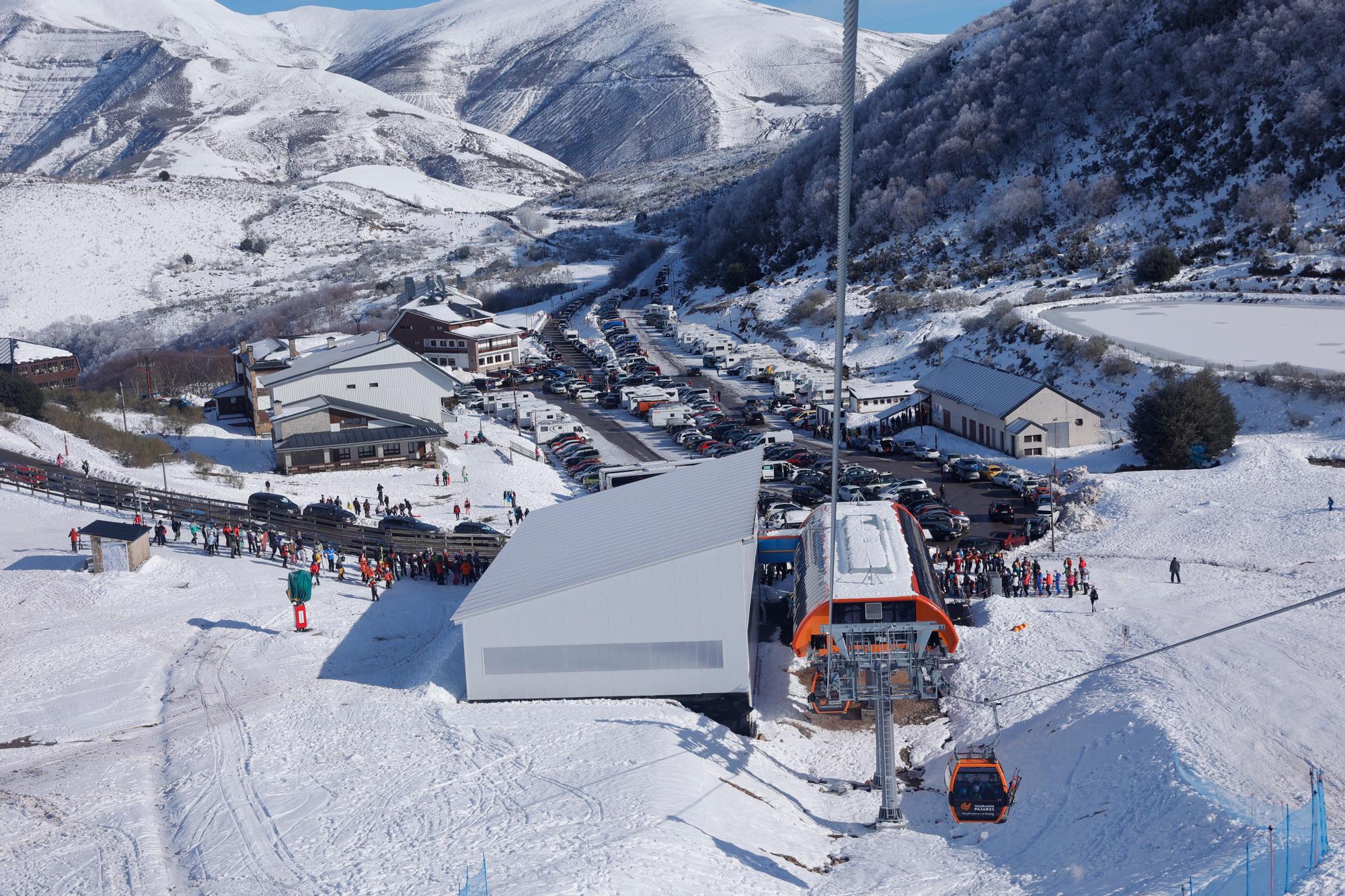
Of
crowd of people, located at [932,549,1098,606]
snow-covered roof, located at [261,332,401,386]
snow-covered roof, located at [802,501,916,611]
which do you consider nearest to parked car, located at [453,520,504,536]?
snow-covered roof, located at [802,501,916,611]

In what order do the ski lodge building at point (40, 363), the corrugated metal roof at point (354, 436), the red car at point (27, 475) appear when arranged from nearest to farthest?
the red car at point (27, 475) < the corrugated metal roof at point (354, 436) < the ski lodge building at point (40, 363)

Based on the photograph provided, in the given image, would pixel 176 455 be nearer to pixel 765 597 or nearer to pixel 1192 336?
pixel 765 597

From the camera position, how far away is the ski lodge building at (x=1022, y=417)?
36375 millimetres

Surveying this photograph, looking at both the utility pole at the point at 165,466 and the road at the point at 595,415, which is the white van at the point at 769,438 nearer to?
the road at the point at 595,415

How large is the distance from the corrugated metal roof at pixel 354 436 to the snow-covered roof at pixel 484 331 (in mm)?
20981

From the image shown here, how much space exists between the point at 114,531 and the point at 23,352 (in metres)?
36.8

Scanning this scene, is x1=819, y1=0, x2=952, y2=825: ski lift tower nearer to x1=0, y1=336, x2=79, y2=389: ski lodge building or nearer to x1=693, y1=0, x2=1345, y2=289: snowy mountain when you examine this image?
x1=693, y1=0, x2=1345, y2=289: snowy mountain

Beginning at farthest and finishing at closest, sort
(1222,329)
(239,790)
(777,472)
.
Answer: (1222,329)
(777,472)
(239,790)

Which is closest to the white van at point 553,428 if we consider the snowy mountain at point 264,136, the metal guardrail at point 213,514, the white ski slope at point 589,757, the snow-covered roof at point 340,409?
the snow-covered roof at point 340,409

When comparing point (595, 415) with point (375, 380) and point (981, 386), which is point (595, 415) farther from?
point (981, 386)

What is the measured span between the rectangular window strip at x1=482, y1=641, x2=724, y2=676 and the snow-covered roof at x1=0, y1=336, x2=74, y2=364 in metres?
45.7

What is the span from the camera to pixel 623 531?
2094 centimetres

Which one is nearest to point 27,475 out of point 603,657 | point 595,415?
point 595,415

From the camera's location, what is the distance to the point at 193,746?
17.3 metres
